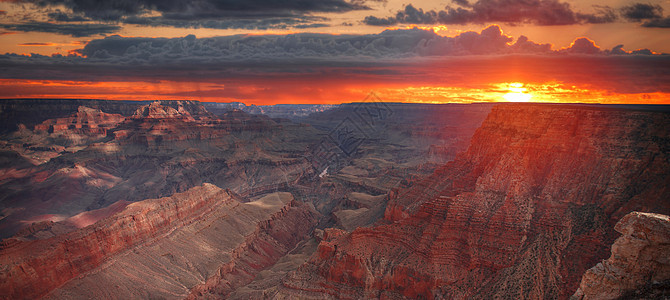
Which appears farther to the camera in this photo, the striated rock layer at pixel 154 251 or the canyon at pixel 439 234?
the striated rock layer at pixel 154 251

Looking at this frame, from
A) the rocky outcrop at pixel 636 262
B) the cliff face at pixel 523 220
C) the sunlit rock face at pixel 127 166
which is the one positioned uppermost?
the rocky outcrop at pixel 636 262

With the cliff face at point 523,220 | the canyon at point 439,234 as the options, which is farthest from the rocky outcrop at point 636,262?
the cliff face at point 523,220

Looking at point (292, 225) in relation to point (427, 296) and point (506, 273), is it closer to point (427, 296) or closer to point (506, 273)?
point (427, 296)

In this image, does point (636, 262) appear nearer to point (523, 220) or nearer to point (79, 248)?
point (523, 220)

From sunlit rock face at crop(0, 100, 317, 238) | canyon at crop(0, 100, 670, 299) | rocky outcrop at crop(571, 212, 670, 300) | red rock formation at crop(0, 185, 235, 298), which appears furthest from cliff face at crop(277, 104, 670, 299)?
sunlit rock face at crop(0, 100, 317, 238)

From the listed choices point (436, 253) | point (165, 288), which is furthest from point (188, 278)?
point (436, 253)

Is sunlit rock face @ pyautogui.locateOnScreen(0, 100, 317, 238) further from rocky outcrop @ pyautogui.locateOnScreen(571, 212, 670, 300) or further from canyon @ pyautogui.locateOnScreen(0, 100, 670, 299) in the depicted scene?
rocky outcrop @ pyautogui.locateOnScreen(571, 212, 670, 300)

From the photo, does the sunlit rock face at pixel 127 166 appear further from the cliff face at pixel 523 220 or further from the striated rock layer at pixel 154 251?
the cliff face at pixel 523 220

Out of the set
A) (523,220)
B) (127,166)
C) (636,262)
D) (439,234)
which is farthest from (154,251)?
(127,166)
